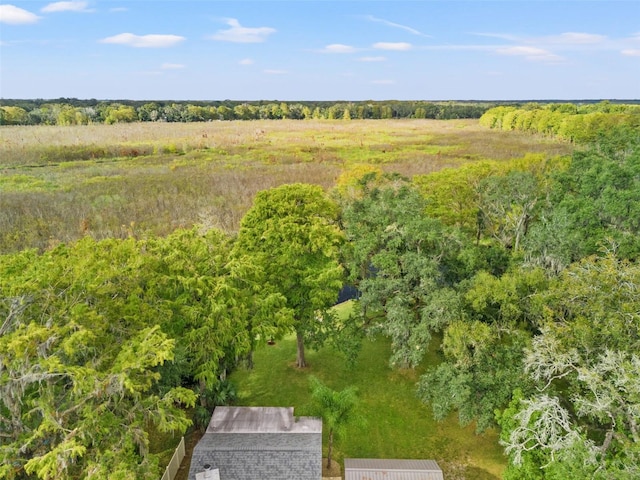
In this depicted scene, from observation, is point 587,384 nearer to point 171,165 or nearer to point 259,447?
point 259,447

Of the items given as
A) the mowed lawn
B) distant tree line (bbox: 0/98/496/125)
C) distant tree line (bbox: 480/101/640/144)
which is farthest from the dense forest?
distant tree line (bbox: 0/98/496/125)

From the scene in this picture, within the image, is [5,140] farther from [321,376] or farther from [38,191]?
[321,376]

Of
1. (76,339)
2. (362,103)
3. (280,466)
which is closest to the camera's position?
(76,339)

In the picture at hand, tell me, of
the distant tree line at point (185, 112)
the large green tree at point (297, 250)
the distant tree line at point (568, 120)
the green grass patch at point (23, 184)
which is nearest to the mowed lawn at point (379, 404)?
the large green tree at point (297, 250)

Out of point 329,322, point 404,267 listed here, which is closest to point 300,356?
point 329,322

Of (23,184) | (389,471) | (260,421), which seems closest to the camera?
(389,471)

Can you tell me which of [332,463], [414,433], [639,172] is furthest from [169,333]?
[639,172]
